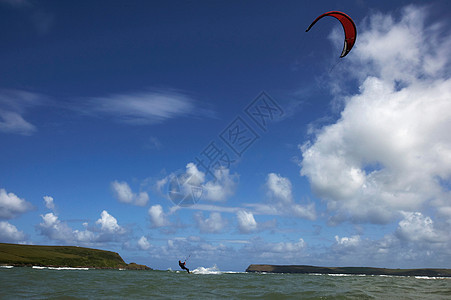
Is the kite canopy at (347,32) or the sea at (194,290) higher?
the kite canopy at (347,32)

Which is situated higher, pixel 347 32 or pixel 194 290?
pixel 347 32

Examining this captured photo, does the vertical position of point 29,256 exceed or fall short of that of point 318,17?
it falls short

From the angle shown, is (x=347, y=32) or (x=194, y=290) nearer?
(x=347, y=32)

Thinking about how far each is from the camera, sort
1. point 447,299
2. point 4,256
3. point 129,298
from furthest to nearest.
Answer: point 4,256
point 447,299
point 129,298

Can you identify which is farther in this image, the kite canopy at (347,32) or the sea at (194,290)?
the kite canopy at (347,32)

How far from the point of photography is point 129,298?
67.0 ft

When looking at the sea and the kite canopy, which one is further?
the kite canopy

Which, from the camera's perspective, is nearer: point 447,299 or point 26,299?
point 26,299

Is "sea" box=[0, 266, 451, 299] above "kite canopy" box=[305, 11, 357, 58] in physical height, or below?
below

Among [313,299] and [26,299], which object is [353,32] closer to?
[313,299]

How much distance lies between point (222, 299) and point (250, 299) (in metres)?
1.95

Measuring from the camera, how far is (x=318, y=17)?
73.3 ft

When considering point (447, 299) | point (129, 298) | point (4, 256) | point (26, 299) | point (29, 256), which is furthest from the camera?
point (29, 256)

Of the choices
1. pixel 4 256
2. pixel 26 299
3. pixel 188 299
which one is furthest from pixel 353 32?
pixel 4 256
